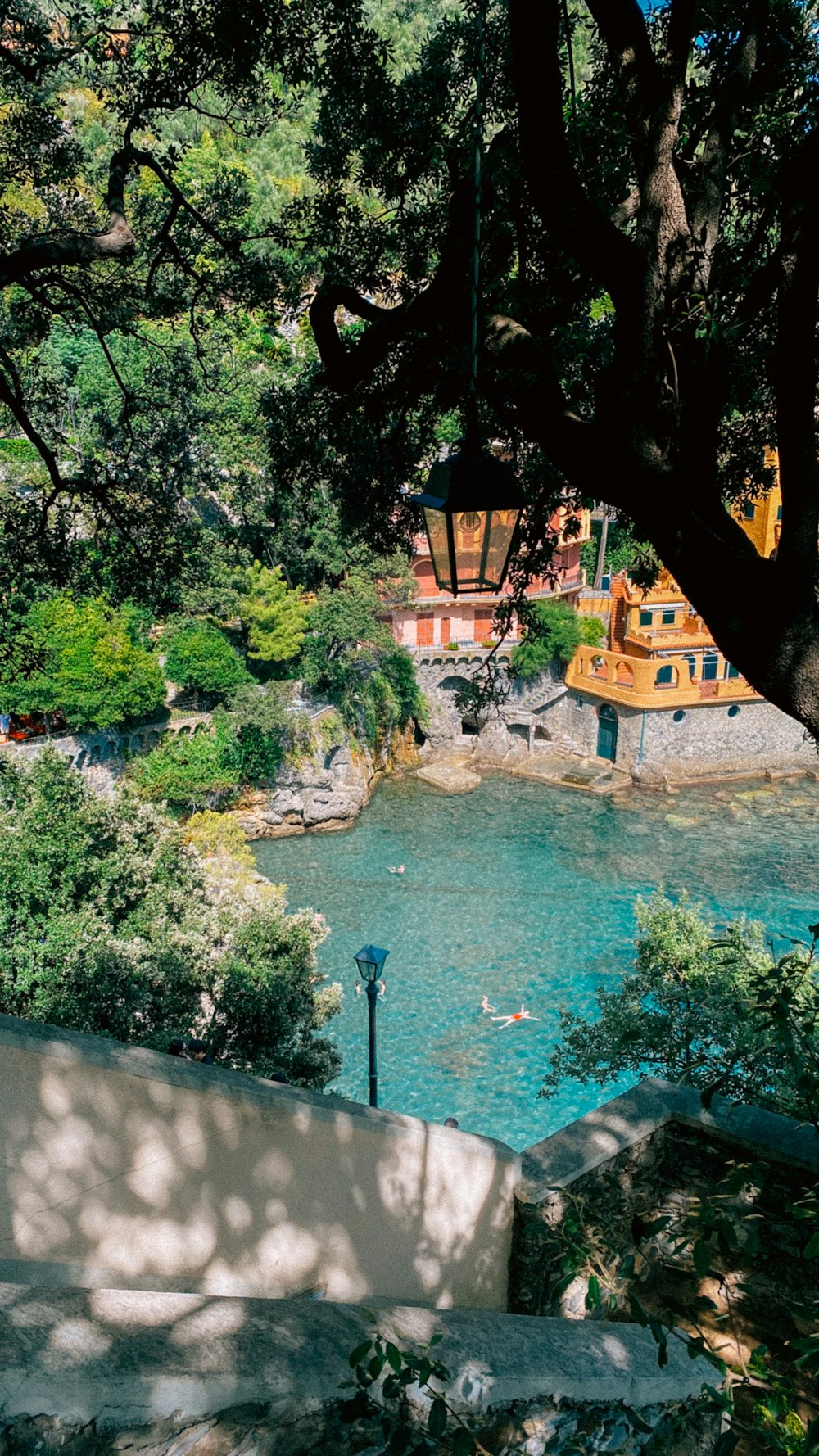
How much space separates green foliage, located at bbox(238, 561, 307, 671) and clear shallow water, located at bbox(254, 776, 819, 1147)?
5.78 meters

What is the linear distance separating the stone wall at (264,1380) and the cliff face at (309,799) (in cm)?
2583

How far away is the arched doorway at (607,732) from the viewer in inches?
1340

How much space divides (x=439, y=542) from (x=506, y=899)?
22.9 m

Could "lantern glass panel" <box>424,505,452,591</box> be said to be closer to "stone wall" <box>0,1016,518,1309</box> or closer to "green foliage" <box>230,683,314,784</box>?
"stone wall" <box>0,1016,518,1309</box>

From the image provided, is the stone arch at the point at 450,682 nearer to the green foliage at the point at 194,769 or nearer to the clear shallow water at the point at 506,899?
the clear shallow water at the point at 506,899

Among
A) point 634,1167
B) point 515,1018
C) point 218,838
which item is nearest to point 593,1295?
point 634,1167

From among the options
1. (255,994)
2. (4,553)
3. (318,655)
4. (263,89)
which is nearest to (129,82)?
(263,89)

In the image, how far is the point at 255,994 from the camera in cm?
1161

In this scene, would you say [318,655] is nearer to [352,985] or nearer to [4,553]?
[352,985]

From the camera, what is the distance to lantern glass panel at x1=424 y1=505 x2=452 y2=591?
335 centimetres

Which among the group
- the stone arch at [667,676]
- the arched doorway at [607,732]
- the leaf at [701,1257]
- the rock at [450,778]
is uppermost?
the leaf at [701,1257]

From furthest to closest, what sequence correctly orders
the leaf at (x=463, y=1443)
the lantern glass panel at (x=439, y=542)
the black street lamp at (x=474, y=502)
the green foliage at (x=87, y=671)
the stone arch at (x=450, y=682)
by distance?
1. the stone arch at (x=450, y=682)
2. the green foliage at (x=87, y=671)
3. the lantern glass panel at (x=439, y=542)
4. the black street lamp at (x=474, y=502)
5. the leaf at (x=463, y=1443)

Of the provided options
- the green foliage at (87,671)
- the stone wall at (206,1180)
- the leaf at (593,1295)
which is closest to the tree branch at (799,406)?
the leaf at (593,1295)

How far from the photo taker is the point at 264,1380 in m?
1.70
